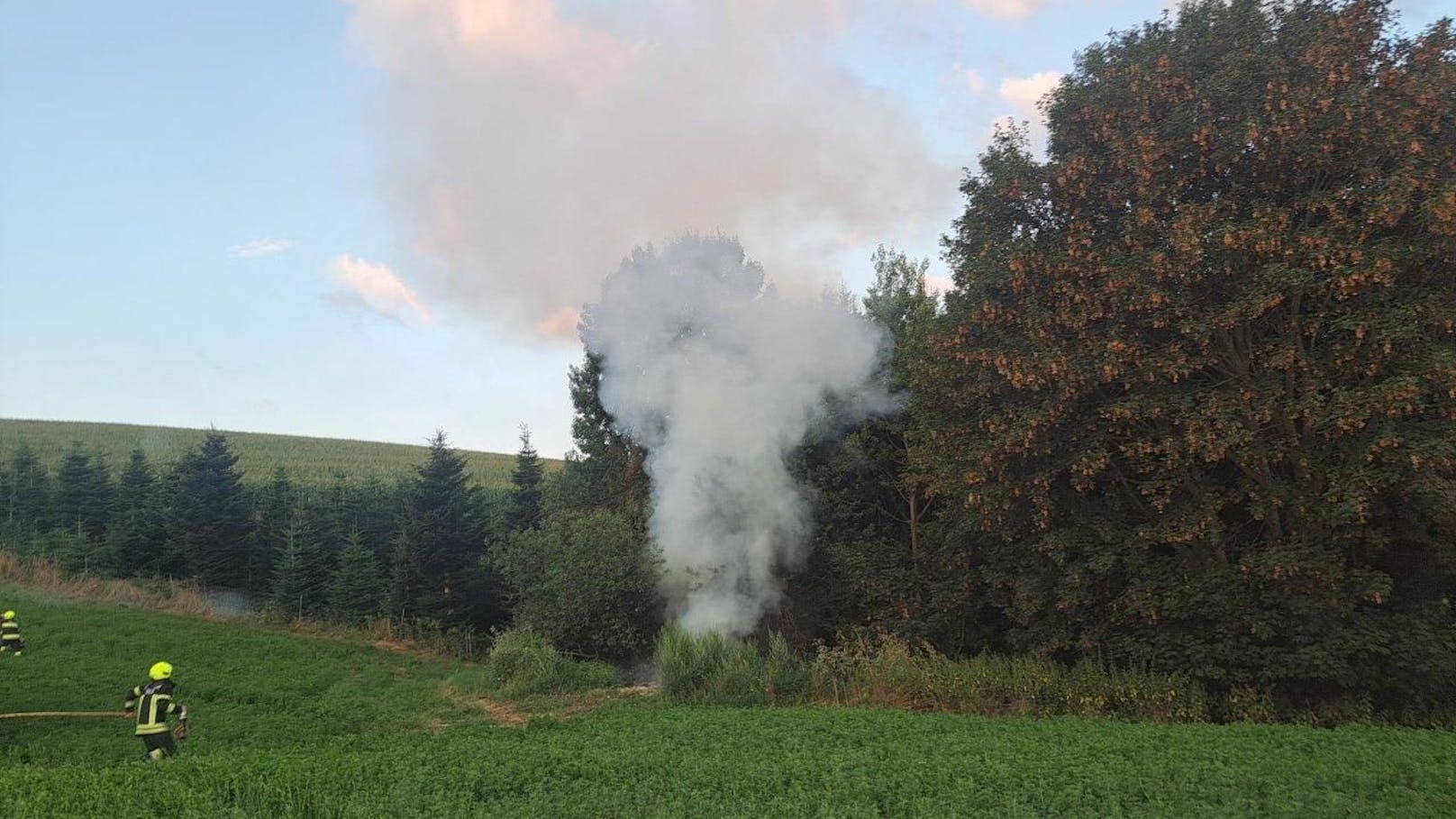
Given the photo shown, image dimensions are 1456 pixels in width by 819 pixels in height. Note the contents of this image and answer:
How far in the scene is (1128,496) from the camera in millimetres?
15922

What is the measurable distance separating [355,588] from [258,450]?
131 ft

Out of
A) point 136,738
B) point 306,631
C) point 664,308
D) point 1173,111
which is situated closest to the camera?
point 136,738

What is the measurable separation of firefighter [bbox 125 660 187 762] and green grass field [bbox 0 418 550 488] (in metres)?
38.8

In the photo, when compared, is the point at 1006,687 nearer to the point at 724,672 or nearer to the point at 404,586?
the point at 724,672

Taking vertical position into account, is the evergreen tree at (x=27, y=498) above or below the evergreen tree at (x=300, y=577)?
above

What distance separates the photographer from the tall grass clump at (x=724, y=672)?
15062 mm

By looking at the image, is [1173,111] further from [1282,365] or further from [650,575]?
[650,575]

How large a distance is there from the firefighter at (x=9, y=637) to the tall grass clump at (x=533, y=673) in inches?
375

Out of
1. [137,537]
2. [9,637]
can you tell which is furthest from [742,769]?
[137,537]

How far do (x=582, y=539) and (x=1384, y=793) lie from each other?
1578 centimetres

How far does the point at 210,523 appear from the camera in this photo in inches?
1357

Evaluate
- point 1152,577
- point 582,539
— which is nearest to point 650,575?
point 582,539

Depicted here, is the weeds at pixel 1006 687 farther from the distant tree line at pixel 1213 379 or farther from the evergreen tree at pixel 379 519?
the evergreen tree at pixel 379 519

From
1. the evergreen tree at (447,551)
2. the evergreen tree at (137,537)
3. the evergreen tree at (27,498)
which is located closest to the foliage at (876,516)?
the evergreen tree at (447,551)
